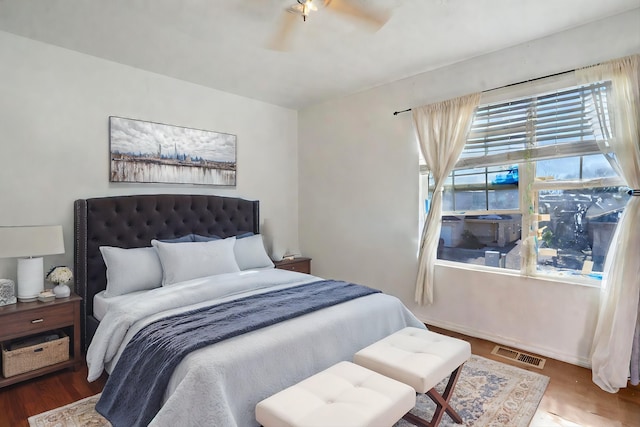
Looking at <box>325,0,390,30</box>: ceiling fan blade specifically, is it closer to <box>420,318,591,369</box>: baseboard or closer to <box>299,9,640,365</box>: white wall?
<box>299,9,640,365</box>: white wall

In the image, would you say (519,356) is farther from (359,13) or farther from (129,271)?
(129,271)

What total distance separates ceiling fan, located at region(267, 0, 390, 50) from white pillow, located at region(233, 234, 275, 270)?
6.58ft

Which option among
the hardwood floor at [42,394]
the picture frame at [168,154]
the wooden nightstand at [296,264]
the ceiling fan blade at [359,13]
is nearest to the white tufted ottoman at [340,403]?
the hardwood floor at [42,394]

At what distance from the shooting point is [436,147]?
3.50 meters

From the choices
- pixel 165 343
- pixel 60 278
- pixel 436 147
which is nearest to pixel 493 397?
pixel 165 343

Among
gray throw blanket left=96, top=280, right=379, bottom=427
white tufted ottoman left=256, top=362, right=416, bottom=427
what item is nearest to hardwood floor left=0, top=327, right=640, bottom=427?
gray throw blanket left=96, top=280, right=379, bottom=427

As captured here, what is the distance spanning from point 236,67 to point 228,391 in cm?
289

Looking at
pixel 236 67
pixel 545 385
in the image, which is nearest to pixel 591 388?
pixel 545 385

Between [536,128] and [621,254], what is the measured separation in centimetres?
117

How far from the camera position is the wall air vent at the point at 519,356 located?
9.24 feet

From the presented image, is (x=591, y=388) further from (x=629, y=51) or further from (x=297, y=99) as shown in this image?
(x=297, y=99)

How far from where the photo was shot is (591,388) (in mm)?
2449

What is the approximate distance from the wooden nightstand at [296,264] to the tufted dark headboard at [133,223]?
0.58m

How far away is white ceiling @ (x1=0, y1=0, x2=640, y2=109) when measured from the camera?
242 centimetres
